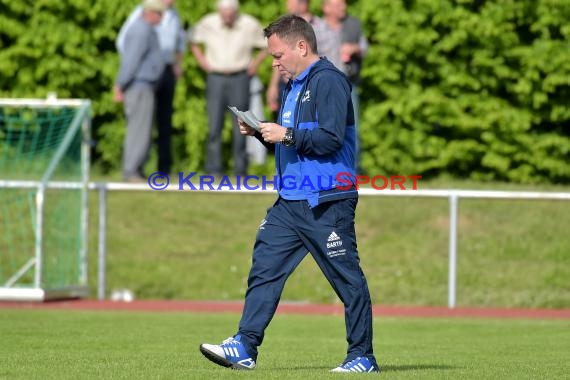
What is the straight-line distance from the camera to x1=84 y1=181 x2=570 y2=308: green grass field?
50.3 feet

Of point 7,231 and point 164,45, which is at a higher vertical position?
point 164,45

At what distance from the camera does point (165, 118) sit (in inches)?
671

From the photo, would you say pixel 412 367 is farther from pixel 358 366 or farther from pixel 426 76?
pixel 426 76

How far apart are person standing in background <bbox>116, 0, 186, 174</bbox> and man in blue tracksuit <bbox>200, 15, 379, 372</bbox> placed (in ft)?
29.4

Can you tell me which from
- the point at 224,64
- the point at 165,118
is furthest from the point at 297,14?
the point at 165,118

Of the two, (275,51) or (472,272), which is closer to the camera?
(275,51)

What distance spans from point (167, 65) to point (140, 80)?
1.42 feet

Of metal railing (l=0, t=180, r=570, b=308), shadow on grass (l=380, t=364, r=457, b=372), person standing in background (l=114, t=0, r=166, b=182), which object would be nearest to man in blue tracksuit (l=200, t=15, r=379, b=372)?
shadow on grass (l=380, t=364, r=457, b=372)

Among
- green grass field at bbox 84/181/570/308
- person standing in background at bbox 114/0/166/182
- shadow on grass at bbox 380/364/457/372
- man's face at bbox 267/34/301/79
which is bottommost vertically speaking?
shadow on grass at bbox 380/364/457/372

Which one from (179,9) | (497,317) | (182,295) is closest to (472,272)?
(497,317)

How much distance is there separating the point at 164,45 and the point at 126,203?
6.76 ft

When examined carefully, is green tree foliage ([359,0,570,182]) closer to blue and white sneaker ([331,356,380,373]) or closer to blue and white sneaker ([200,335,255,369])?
blue and white sneaker ([331,356,380,373])

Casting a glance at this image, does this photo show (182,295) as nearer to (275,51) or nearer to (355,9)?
(355,9)

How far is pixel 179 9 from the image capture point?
60.6 feet
